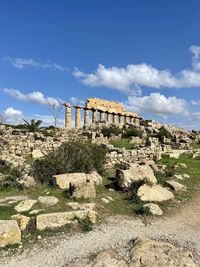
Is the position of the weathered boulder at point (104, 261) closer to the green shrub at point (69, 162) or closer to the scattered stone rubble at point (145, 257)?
the scattered stone rubble at point (145, 257)

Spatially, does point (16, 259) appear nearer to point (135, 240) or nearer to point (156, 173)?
point (135, 240)

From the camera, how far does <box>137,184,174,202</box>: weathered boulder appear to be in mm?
11156

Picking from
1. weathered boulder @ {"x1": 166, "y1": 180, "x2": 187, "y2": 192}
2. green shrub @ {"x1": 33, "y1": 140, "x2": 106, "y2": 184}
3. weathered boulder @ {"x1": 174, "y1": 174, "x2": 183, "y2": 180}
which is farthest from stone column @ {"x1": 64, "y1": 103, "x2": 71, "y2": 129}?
weathered boulder @ {"x1": 166, "y1": 180, "x2": 187, "y2": 192}

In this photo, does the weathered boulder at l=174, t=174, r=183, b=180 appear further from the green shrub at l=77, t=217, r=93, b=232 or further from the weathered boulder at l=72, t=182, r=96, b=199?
the green shrub at l=77, t=217, r=93, b=232

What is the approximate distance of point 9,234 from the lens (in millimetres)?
7711

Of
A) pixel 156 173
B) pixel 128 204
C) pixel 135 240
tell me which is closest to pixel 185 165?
pixel 156 173

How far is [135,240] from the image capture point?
307 inches

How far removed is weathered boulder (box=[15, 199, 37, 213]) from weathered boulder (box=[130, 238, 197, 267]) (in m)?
3.61

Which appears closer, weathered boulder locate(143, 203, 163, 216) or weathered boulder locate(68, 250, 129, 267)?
weathered boulder locate(68, 250, 129, 267)

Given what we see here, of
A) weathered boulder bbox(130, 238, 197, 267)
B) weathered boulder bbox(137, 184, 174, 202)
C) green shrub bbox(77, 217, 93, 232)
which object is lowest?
weathered boulder bbox(130, 238, 197, 267)

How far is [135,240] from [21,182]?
609 cm

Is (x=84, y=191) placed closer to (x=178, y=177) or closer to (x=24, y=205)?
(x=24, y=205)

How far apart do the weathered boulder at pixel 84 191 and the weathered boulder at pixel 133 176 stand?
158cm

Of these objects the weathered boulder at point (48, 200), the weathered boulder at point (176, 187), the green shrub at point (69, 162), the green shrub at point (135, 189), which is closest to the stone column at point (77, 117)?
the green shrub at point (69, 162)
